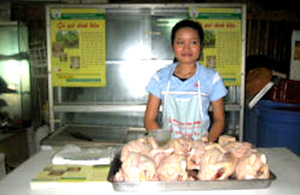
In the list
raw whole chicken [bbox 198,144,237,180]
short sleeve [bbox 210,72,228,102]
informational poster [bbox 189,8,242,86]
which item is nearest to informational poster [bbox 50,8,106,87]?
informational poster [bbox 189,8,242,86]

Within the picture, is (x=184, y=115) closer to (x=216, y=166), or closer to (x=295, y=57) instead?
(x=216, y=166)

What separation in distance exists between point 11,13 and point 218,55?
2.82 m

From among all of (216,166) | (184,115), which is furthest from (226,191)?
(184,115)

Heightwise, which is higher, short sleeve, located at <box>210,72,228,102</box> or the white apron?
short sleeve, located at <box>210,72,228,102</box>

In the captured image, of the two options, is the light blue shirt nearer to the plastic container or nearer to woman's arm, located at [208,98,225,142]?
woman's arm, located at [208,98,225,142]

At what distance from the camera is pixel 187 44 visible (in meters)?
1.63

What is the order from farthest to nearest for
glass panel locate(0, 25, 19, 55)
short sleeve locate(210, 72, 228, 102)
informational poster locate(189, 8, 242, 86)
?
glass panel locate(0, 25, 19, 55) → informational poster locate(189, 8, 242, 86) → short sleeve locate(210, 72, 228, 102)

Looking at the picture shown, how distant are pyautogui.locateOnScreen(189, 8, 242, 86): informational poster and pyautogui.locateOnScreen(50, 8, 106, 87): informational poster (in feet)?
3.16

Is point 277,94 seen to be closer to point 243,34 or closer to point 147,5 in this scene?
point 243,34

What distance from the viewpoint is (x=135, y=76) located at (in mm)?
2838

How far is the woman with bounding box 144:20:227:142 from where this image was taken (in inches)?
70.4

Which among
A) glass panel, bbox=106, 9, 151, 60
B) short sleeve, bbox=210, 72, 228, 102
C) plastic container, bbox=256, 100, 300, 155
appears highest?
glass panel, bbox=106, 9, 151, 60

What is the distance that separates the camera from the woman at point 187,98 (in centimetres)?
179

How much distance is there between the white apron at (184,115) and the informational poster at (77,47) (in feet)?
3.71
